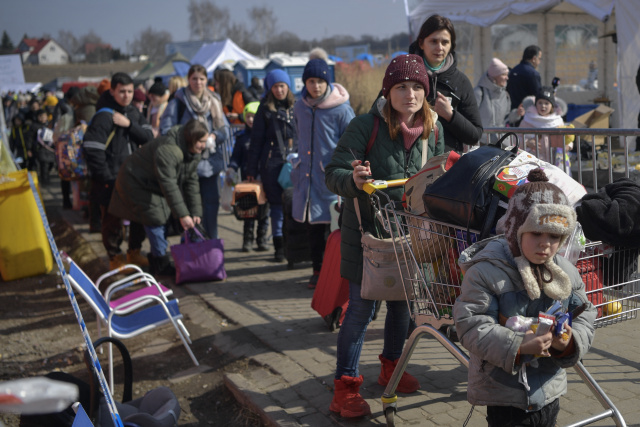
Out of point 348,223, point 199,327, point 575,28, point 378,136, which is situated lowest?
point 199,327

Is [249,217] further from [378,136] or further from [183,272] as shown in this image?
[378,136]

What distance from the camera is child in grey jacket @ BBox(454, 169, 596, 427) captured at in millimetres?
2697

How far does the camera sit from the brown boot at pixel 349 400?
4.08 metres

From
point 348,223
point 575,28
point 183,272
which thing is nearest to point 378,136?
point 348,223

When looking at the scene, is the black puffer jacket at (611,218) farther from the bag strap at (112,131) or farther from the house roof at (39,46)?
the house roof at (39,46)

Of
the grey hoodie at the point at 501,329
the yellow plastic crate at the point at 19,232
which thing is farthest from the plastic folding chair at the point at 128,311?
the yellow plastic crate at the point at 19,232

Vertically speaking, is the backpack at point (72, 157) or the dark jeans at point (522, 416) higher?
the backpack at point (72, 157)

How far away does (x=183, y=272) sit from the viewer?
25.3ft

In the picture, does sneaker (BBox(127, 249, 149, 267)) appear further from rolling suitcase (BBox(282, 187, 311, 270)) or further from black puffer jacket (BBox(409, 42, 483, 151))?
black puffer jacket (BBox(409, 42, 483, 151))

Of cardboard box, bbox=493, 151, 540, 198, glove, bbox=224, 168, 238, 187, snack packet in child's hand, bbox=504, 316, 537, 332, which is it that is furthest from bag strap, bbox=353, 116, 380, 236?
glove, bbox=224, 168, 238, 187

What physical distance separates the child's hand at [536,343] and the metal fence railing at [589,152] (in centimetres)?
139

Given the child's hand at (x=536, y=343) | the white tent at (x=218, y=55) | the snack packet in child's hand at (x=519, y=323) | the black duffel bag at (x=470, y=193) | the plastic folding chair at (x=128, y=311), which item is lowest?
the plastic folding chair at (x=128, y=311)

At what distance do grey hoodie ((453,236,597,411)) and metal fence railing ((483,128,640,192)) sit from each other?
114 cm

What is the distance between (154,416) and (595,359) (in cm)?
284
